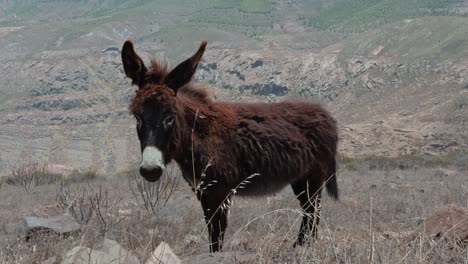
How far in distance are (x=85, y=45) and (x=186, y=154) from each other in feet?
629

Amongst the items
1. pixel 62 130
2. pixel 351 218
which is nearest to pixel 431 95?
pixel 351 218

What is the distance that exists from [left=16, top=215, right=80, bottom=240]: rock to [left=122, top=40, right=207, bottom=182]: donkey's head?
1.94m

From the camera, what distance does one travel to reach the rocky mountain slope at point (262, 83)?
5600 centimetres

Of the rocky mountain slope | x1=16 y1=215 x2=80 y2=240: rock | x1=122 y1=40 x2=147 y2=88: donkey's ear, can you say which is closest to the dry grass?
x1=16 y1=215 x2=80 y2=240: rock

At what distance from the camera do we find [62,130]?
12188 centimetres


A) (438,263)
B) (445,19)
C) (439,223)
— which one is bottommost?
(445,19)

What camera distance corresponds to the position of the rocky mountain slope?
56000mm

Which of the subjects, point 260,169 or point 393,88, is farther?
point 393,88

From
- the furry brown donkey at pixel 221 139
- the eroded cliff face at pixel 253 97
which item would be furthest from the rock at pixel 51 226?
the eroded cliff face at pixel 253 97

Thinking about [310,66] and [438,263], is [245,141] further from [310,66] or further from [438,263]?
[310,66]

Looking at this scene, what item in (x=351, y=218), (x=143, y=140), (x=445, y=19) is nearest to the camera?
(x=143, y=140)

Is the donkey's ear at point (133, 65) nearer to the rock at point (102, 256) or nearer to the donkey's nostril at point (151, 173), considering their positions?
the donkey's nostril at point (151, 173)

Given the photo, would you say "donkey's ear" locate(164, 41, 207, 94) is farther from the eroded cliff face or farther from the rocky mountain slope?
the eroded cliff face

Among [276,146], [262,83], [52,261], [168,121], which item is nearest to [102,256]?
[52,261]
